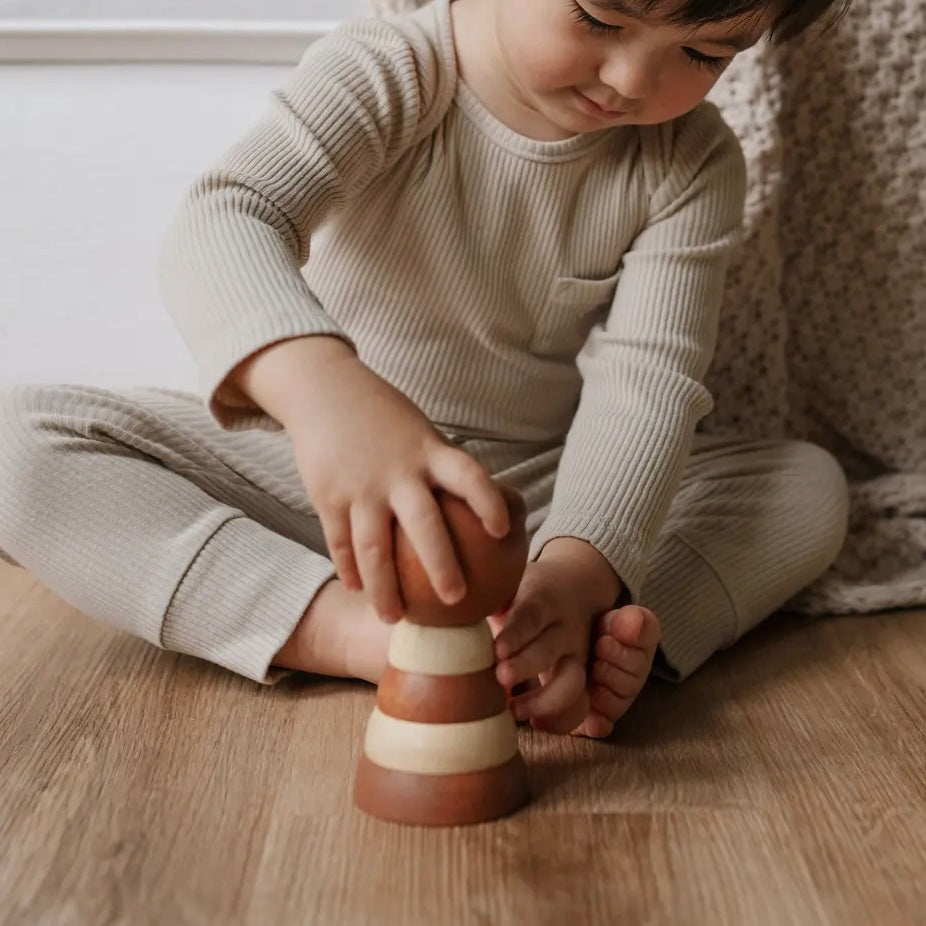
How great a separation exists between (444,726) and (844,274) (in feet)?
2.47

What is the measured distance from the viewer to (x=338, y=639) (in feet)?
2.89

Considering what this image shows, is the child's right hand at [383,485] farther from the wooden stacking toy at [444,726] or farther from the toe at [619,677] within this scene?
the toe at [619,677]

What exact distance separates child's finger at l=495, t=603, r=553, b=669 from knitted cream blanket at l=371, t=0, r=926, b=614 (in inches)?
15.9

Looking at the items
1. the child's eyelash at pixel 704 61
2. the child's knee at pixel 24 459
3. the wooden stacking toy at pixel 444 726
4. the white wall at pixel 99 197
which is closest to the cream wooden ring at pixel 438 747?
the wooden stacking toy at pixel 444 726

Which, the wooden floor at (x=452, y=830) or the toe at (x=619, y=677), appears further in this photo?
the toe at (x=619, y=677)

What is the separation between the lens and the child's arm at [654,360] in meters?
0.91

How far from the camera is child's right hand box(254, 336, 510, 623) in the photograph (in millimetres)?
642

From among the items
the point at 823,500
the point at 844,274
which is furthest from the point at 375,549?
the point at 844,274

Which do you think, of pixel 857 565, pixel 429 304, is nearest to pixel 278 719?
pixel 429 304

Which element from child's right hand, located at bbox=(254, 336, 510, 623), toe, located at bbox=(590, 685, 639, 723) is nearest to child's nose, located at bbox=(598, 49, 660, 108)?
child's right hand, located at bbox=(254, 336, 510, 623)

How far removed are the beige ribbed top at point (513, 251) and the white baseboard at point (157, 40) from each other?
36 cm

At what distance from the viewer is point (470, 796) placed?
0.69 m

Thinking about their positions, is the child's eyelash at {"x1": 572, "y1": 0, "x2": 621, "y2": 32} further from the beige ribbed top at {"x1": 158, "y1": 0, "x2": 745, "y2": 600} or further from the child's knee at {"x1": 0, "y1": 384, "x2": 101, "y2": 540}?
the child's knee at {"x1": 0, "y1": 384, "x2": 101, "y2": 540}

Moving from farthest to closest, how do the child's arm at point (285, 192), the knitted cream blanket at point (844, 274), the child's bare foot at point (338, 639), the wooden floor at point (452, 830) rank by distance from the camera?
the knitted cream blanket at point (844, 274) < the child's bare foot at point (338, 639) < the child's arm at point (285, 192) < the wooden floor at point (452, 830)
